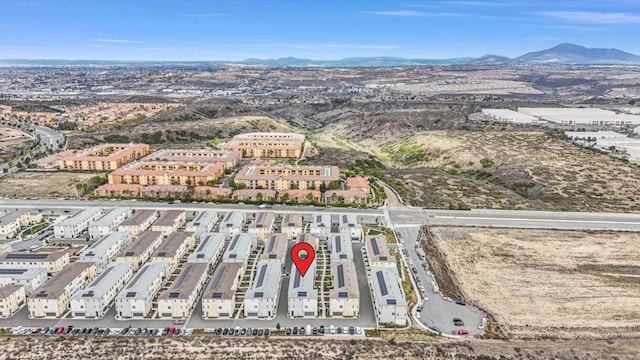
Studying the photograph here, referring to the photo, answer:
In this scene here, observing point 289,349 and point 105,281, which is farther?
point 105,281

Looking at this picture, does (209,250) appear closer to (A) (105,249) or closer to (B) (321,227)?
(A) (105,249)

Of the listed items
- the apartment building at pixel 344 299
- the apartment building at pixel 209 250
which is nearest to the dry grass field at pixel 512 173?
the apartment building at pixel 344 299

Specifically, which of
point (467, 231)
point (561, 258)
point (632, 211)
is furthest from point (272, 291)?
point (632, 211)

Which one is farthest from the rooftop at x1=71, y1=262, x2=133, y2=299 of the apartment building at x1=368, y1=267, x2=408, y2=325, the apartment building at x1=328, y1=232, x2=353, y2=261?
the apartment building at x1=368, y1=267, x2=408, y2=325

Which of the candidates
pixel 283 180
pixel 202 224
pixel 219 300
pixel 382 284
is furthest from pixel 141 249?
pixel 283 180

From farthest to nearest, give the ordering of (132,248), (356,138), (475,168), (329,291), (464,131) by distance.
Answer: (356,138)
(464,131)
(475,168)
(132,248)
(329,291)

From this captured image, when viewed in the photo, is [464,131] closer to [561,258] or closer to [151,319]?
[561,258]

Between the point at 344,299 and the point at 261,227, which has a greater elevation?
the point at 261,227
